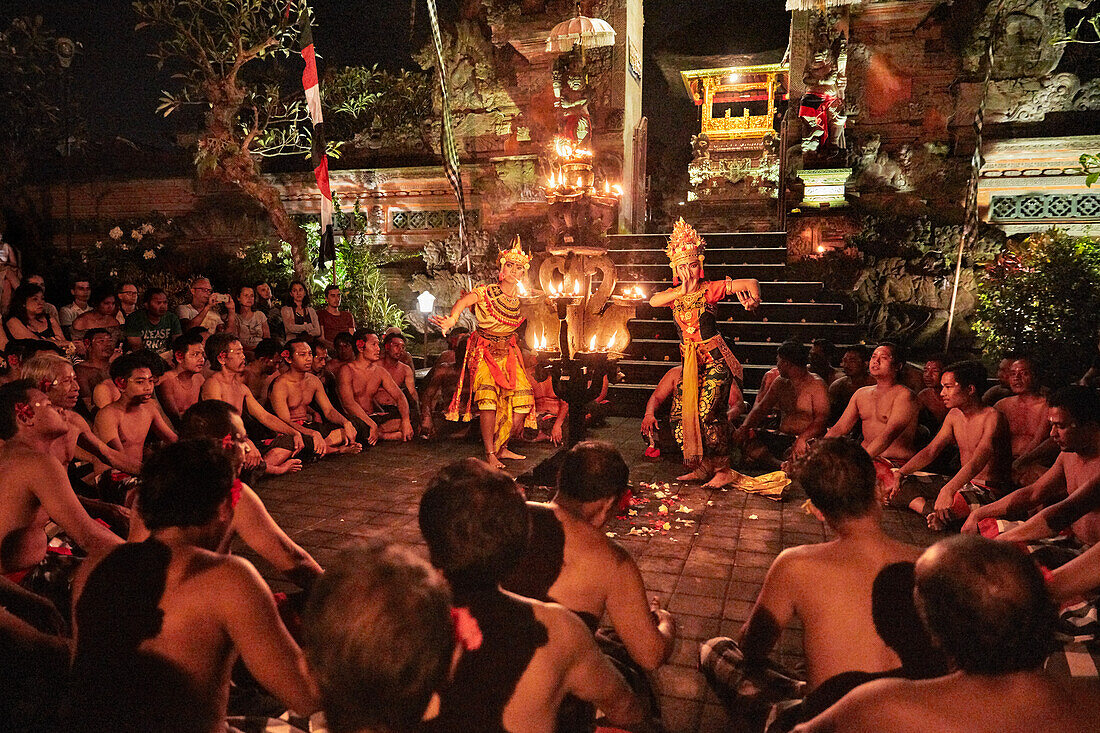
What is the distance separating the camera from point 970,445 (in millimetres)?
4734

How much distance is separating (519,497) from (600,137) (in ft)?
37.9

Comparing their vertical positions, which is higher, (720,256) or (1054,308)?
(720,256)

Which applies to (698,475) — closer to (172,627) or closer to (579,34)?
(172,627)

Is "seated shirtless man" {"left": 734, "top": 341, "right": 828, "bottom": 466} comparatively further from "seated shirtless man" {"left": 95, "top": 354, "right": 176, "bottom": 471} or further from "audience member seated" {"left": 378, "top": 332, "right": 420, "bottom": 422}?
"seated shirtless man" {"left": 95, "top": 354, "right": 176, "bottom": 471}

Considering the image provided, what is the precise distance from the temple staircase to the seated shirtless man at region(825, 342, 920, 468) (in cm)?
309

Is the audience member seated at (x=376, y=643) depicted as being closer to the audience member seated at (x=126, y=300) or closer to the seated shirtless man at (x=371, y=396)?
the seated shirtless man at (x=371, y=396)

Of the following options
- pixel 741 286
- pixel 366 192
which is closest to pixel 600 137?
pixel 366 192

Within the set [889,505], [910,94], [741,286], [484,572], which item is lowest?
[889,505]

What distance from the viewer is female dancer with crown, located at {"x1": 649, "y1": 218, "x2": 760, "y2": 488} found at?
5941 millimetres

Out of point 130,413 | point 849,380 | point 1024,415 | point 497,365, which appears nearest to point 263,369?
point 130,413

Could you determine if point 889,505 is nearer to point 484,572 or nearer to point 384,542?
point 484,572

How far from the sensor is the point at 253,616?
1.82 meters

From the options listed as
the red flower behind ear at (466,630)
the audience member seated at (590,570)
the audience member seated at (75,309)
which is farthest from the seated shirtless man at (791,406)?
the audience member seated at (75,309)

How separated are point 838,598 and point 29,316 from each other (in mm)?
7733
